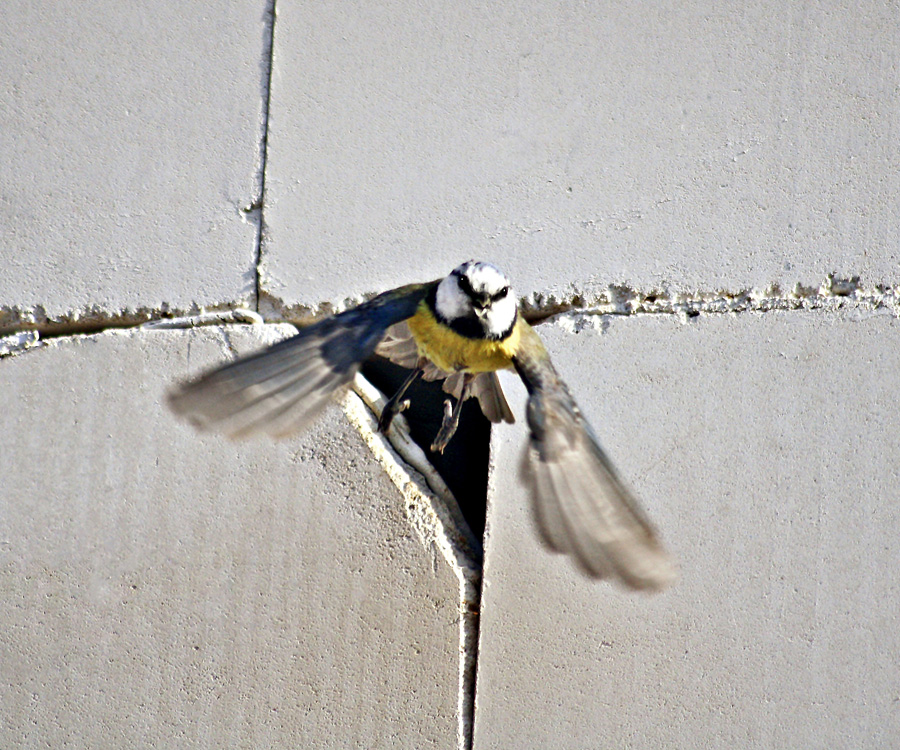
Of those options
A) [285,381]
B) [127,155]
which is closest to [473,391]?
[285,381]

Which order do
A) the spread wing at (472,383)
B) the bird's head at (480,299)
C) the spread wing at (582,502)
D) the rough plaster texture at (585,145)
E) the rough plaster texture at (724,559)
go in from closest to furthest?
the spread wing at (582,502), the bird's head at (480,299), the rough plaster texture at (724,559), the spread wing at (472,383), the rough plaster texture at (585,145)

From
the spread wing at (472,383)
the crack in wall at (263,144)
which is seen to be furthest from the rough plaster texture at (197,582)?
the spread wing at (472,383)

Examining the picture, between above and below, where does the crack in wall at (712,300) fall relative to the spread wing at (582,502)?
above

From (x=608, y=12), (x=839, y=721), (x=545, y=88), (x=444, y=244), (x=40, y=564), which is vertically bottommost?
(x=839, y=721)

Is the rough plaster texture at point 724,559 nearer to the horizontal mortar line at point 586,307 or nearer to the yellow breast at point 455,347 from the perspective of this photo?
the horizontal mortar line at point 586,307

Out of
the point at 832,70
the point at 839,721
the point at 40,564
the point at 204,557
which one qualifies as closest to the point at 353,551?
the point at 204,557

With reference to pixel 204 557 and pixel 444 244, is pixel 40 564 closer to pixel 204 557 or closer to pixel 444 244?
pixel 204 557
